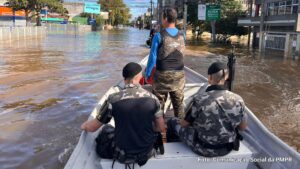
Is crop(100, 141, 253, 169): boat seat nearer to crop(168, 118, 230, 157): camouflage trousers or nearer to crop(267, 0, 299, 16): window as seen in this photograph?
crop(168, 118, 230, 157): camouflage trousers

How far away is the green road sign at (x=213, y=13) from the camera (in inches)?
1453

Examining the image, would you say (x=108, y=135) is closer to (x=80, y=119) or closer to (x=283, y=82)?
(x=80, y=119)

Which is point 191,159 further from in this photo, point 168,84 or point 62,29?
point 62,29

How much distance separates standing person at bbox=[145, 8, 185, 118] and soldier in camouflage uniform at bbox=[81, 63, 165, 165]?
1.56 m

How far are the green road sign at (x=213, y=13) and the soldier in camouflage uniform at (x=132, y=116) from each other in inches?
1373

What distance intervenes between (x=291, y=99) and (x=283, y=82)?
366 cm

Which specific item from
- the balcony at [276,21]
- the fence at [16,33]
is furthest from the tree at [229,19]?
the fence at [16,33]

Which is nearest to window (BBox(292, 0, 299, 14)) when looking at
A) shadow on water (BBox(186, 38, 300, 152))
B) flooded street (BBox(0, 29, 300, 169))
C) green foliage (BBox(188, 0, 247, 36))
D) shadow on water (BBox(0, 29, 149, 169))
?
shadow on water (BBox(186, 38, 300, 152))

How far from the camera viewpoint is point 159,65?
16.8 feet

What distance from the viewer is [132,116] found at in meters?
3.27

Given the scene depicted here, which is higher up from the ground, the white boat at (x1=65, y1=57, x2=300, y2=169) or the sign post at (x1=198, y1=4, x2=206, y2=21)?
the sign post at (x1=198, y1=4, x2=206, y2=21)

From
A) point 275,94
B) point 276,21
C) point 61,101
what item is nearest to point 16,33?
point 276,21

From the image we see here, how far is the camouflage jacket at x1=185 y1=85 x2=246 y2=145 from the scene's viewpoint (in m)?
3.43

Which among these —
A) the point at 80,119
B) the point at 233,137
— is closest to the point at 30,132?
the point at 80,119
